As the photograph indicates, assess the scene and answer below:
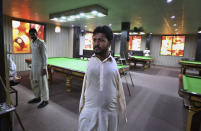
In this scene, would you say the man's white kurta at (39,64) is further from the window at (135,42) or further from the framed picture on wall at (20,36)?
the window at (135,42)

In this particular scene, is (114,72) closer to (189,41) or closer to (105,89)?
(105,89)

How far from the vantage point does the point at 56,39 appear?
7.93m

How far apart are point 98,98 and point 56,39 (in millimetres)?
7682

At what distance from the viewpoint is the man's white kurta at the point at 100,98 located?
108 cm

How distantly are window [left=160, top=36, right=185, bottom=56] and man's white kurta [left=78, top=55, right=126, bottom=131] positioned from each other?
11.4 m

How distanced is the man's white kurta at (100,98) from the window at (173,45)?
11.4 m

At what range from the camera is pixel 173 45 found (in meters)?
10.6

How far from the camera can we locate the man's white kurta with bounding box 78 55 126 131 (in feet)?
3.53

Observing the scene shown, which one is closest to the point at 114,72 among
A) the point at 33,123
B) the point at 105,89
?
the point at 105,89

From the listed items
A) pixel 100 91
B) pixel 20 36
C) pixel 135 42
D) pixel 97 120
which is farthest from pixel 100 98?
pixel 135 42

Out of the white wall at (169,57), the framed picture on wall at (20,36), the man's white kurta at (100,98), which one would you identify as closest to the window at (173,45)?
the white wall at (169,57)

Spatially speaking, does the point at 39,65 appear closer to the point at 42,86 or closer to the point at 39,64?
the point at 39,64

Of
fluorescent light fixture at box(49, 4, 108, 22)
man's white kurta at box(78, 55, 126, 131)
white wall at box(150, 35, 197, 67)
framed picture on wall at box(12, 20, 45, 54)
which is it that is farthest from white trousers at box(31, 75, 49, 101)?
white wall at box(150, 35, 197, 67)

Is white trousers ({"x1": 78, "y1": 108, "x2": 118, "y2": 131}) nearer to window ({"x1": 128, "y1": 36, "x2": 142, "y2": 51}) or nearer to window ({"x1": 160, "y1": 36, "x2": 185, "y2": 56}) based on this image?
window ({"x1": 160, "y1": 36, "x2": 185, "y2": 56})
